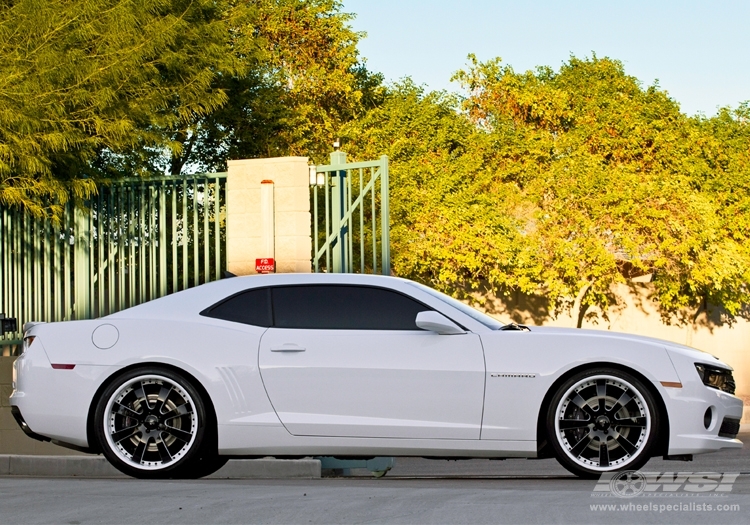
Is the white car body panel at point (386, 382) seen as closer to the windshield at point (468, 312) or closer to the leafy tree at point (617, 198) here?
→ the windshield at point (468, 312)

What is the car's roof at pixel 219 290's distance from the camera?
27.5ft

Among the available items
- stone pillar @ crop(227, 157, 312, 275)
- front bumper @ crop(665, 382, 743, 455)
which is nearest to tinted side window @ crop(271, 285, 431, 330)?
front bumper @ crop(665, 382, 743, 455)

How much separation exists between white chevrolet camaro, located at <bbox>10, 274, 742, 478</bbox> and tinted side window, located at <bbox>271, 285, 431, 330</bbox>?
11 millimetres

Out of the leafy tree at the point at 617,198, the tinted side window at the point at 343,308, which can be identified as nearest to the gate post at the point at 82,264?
the tinted side window at the point at 343,308

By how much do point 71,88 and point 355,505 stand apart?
8.10 metres

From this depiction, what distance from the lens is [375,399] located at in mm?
7910

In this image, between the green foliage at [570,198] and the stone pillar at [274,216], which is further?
the green foliage at [570,198]

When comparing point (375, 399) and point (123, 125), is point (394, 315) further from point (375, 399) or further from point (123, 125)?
point (123, 125)

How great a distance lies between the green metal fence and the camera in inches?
543

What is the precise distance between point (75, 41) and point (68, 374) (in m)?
5.76

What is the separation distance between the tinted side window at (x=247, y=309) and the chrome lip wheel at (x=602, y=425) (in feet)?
7.09

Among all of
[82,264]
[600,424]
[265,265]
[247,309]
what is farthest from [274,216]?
[600,424]

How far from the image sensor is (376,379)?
26.0ft

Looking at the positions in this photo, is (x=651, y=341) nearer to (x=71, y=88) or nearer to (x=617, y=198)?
(x=71, y=88)
